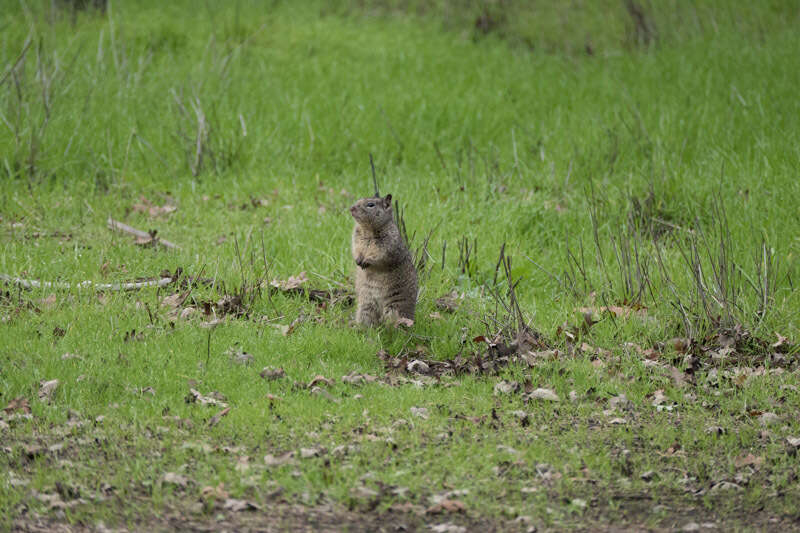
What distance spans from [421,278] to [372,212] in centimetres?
176

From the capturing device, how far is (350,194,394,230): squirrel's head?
26.4 feet

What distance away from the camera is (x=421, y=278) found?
966cm

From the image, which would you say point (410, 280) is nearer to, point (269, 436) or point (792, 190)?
point (269, 436)

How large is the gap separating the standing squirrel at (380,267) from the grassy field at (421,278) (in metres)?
0.21

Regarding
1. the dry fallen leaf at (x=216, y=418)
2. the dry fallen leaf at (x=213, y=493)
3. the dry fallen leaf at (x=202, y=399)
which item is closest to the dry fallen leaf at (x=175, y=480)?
the dry fallen leaf at (x=213, y=493)

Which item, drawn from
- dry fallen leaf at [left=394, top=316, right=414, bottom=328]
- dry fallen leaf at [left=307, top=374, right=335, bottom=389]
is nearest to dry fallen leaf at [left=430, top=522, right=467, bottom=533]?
dry fallen leaf at [left=307, top=374, right=335, bottom=389]

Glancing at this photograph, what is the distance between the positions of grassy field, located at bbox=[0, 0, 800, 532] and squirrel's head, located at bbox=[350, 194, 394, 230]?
100cm

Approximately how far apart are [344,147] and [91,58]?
17.8 ft

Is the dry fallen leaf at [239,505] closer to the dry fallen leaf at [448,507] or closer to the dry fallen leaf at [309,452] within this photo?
the dry fallen leaf at [309,452]

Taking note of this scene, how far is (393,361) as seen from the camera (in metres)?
8.04

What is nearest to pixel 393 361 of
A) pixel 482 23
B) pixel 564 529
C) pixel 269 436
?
pixel 269 436

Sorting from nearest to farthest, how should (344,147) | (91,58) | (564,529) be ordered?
(564,529)
(344,147)
(91,58)

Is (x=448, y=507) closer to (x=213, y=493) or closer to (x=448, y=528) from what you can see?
(x=448, y=528)

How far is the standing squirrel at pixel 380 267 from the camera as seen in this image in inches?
319
